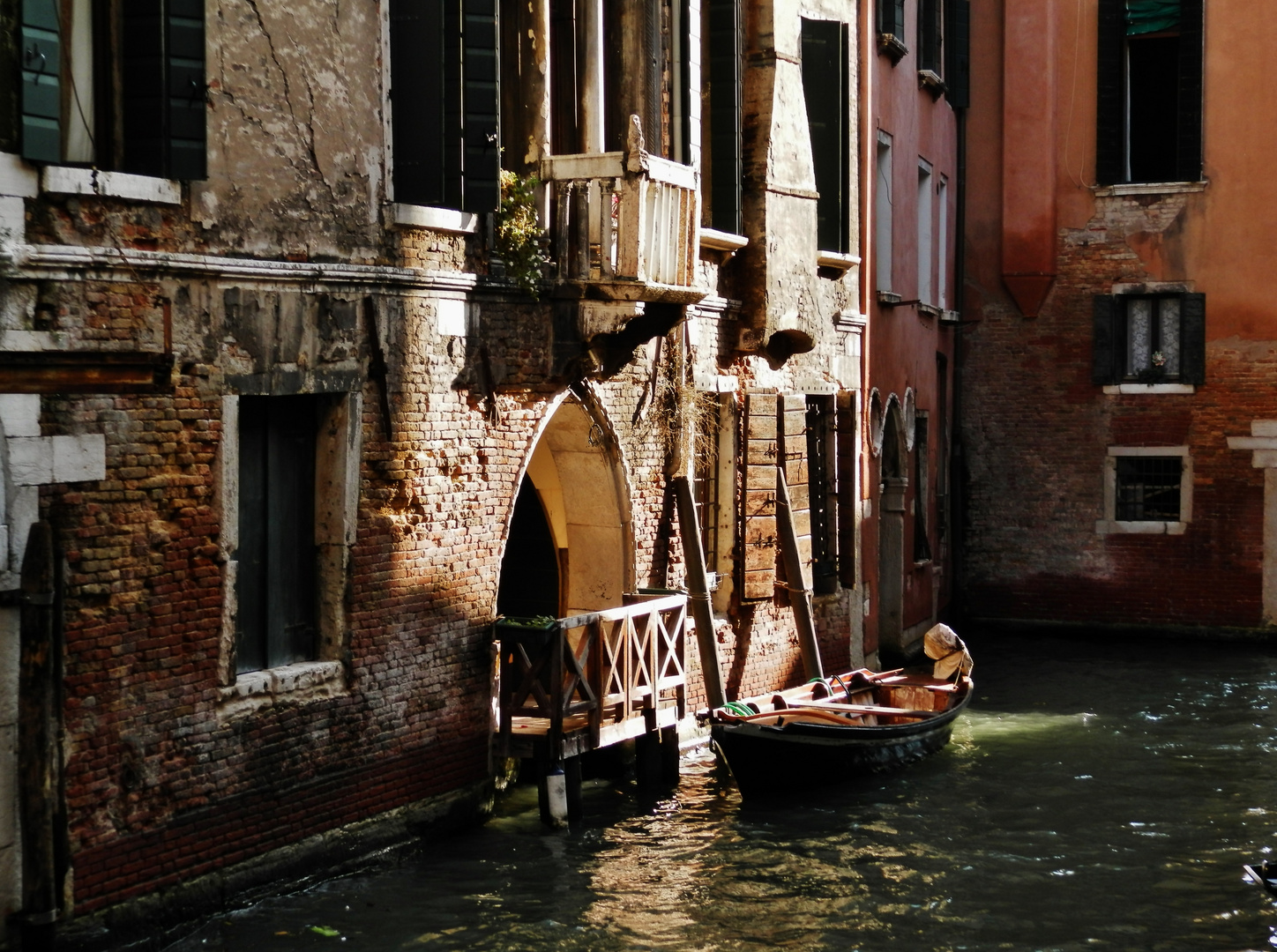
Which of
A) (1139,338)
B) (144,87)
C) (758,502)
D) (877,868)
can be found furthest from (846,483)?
(144,87)

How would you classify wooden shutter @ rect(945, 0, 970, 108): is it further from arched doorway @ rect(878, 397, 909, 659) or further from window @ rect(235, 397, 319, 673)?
window @ rect(235, 397, 319, 673)

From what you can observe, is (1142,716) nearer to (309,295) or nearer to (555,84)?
(555,84)

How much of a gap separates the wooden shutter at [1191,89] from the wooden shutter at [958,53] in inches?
99.2

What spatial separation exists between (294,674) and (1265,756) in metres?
8.40

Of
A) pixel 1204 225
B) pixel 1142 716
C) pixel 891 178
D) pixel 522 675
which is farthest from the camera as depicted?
pixel 1204 225

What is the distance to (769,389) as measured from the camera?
1347cm

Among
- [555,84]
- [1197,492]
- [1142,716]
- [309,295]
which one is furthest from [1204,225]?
[309,295]

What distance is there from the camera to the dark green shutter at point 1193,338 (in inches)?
769

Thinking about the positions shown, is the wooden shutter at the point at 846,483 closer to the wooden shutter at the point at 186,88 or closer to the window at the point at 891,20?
the window at the point at 891,20

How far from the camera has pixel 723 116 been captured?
12.7m

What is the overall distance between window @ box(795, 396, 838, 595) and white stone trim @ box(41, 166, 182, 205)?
7.83 meters

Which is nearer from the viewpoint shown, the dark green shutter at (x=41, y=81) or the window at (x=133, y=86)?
the dark green shutter at (x=41, y=81)

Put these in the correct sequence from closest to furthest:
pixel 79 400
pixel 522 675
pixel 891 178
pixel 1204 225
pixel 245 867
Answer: pixel 79 400, pixel 245 867, pixel 522 675, pixel 891 178, pixel 1204 225

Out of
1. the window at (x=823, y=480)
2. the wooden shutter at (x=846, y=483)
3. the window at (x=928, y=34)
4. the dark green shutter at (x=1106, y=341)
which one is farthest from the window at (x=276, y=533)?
the dark green shutter at (x=1106, y=341)
